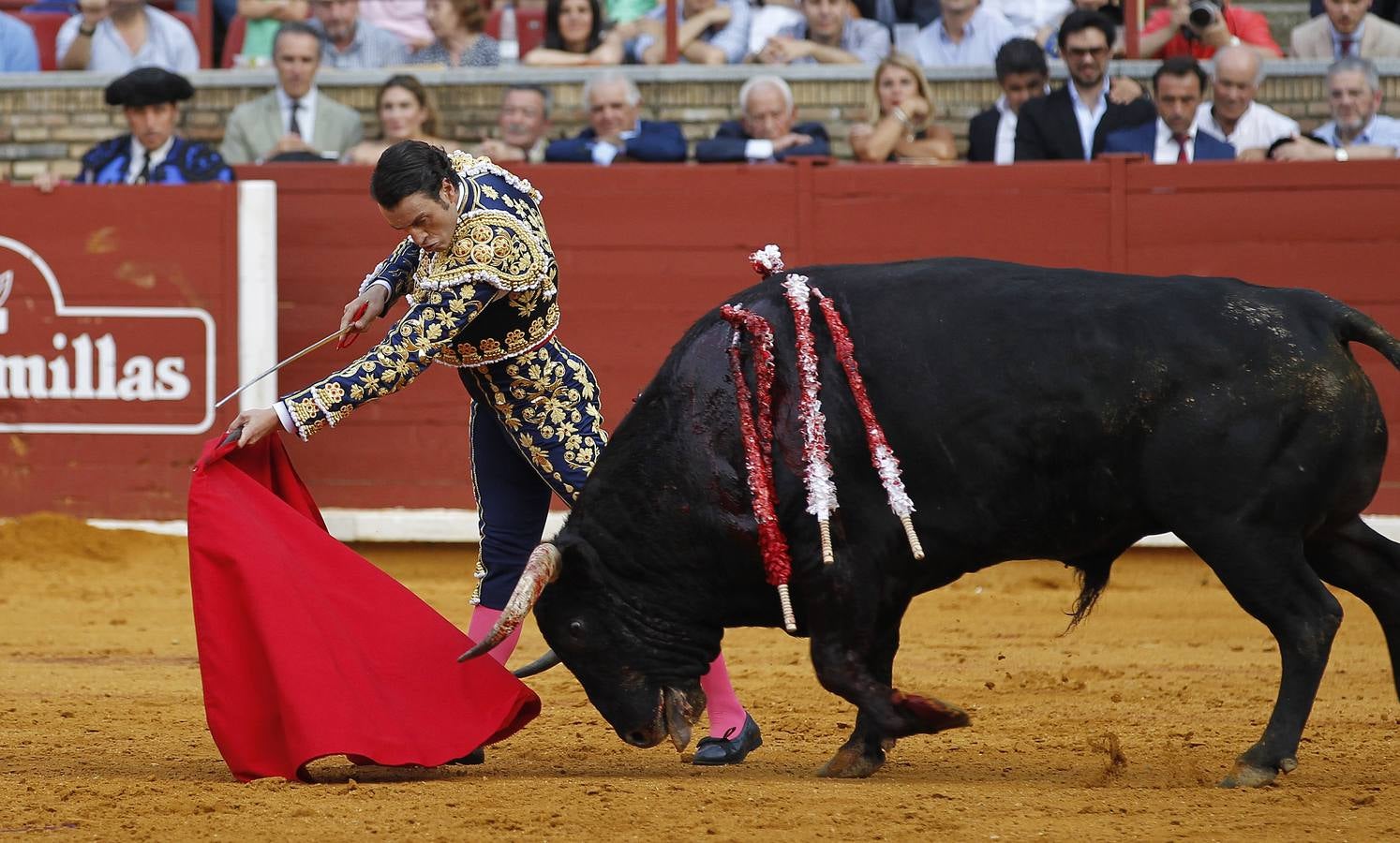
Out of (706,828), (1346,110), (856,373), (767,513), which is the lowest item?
(706,828)

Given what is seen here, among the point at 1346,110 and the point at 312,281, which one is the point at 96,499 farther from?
the point at 1346,110

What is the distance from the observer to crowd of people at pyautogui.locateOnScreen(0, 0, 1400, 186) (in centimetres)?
731

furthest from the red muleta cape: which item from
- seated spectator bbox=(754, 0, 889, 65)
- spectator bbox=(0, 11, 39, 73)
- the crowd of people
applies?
spectator bbox=(0, 11, 39, 73)

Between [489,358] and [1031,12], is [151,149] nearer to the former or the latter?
[1031,12]

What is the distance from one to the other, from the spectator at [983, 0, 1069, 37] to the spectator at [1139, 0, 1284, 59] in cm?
38

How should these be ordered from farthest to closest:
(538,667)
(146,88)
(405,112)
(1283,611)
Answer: (405,112) < (146,88) < (538,667) < (1283,611)

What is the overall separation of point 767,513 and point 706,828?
0.67 m

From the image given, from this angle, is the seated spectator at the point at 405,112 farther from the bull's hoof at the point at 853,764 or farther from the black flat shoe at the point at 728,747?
the bull's hoof at the point at 853,764

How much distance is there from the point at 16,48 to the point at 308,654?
6390 millimetres

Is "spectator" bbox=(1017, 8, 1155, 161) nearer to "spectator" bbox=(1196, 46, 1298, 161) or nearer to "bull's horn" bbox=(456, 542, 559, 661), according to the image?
"spectator" bbox=(1196, 46, 1298, 161)

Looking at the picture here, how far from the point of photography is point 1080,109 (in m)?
7.41

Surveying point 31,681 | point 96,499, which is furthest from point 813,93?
point 31,681

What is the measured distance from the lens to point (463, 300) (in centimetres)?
383

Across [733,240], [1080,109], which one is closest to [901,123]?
[1080,109]
